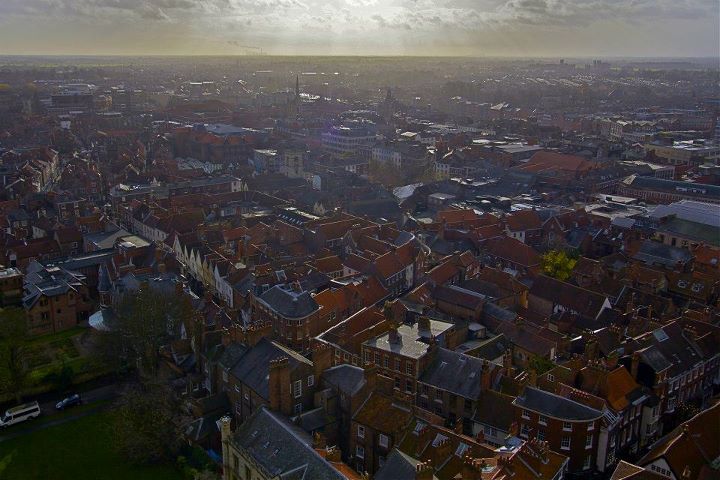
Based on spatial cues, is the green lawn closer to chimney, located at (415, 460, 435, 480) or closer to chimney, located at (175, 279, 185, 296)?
chimney, located at (175, 279, 185, 296)

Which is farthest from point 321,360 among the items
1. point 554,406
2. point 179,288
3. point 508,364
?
point 179,288

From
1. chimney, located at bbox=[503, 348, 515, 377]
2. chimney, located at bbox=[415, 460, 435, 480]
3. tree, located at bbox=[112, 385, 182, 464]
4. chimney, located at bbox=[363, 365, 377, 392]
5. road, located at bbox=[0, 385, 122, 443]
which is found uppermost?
chimney, located at bbox=[415, 460, 435, 480]

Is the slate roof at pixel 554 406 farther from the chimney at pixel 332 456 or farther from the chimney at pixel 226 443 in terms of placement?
the chimney at pixel 226 443

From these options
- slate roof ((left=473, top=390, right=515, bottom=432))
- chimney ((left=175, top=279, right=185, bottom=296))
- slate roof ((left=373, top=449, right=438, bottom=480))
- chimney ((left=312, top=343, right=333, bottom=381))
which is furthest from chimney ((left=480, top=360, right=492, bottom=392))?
chimney ((left=175, top=279, right=185, bottom=296))

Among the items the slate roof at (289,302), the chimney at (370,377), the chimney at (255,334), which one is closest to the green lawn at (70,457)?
the chimney at (255,334)

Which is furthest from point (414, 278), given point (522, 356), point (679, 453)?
point (679, 453)

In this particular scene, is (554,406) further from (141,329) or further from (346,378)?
(141,329)
